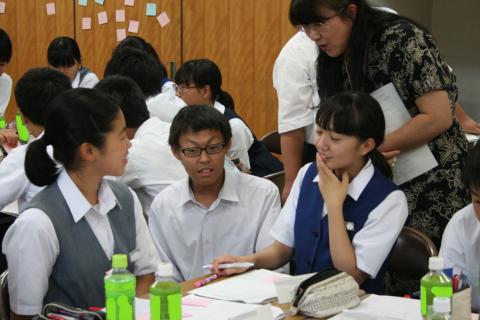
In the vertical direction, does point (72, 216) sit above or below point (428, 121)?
below

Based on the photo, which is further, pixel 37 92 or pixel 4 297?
pixel 37 92

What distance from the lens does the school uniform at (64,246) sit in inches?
77.9

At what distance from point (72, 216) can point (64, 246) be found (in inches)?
3.6

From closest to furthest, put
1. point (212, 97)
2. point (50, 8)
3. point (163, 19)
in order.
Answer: point (212, 97) < point (163, 19) < point (50, 8)

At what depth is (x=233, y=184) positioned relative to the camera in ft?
8.77

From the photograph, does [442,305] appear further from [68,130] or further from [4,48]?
[4,48]

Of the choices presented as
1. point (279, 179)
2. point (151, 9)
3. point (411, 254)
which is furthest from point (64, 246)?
point (151, 9)

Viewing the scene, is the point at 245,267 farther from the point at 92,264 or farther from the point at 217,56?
the point at 217,56

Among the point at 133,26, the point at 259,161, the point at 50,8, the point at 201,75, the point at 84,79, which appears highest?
the point at 50,8

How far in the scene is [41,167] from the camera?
2.12 m

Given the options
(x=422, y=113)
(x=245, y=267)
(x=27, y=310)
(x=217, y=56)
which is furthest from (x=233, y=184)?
(x=217, y=56)

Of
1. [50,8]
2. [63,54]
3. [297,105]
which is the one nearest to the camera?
[297,105]

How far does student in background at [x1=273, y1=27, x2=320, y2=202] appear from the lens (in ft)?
10.7

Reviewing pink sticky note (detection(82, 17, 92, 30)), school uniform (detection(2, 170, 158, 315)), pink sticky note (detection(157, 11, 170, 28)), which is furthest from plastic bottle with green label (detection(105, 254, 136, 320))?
pink sticky note (detection(82, 17, 92, 30))
